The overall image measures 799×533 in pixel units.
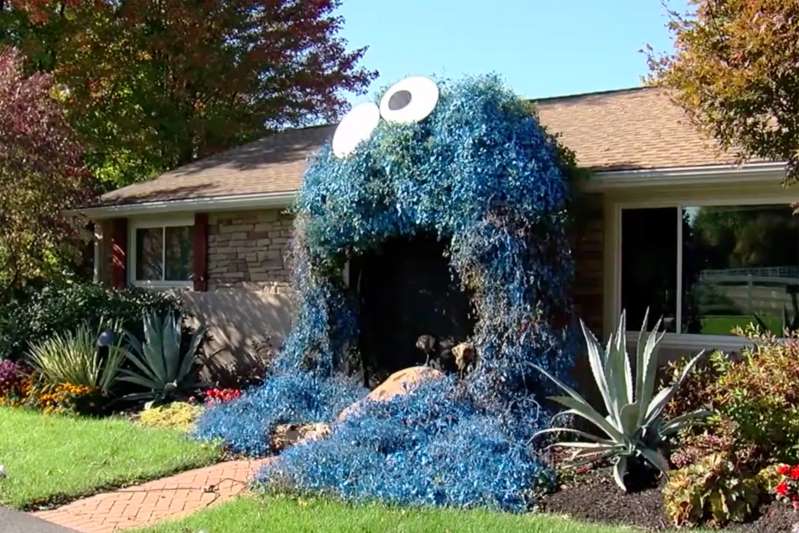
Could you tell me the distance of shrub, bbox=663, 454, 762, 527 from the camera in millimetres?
6164

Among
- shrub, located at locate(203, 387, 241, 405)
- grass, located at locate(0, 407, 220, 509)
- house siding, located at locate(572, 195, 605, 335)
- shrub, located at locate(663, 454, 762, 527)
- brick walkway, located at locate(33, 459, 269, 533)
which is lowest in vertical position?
brick walkway, located at locate(33, 459, 269, 533)

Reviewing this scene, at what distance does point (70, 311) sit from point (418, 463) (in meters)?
7.64

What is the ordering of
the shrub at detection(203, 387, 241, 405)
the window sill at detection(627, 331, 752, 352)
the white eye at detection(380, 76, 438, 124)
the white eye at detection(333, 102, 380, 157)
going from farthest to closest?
the shrub at detection(203, 387, 241, 405), the white eye at detection(333, 102, 380, 157), the white eye at detection(380, 76, 438, 124), the window sill at detection(627, 331, 752, 352)

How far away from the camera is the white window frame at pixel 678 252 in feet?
30.5

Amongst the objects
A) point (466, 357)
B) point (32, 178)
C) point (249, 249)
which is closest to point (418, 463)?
point (466, 357)

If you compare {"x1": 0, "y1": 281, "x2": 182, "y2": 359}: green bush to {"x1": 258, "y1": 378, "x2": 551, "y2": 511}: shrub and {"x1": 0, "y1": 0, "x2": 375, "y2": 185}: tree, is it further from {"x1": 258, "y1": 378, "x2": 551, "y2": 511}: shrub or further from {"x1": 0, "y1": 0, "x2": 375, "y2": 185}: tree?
{"x1": 0, "y1": 0, "x2": 375, "y2": 185}: tree

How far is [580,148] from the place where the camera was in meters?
11.0

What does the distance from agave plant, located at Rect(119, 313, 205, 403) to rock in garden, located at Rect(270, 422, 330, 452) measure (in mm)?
2912

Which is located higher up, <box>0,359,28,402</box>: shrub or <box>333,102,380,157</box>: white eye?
<box>333,102,380,157</box>: white eye

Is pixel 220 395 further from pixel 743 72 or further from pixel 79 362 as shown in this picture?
pixel 743 72

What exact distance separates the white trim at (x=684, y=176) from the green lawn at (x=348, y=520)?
4.26 m

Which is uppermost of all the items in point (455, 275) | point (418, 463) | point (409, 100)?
point (409, 100)

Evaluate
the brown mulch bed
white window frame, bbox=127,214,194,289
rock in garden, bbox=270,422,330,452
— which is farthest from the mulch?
white window frame, bbox=127,214,194,289

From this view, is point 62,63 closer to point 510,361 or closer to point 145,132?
point 145,132
